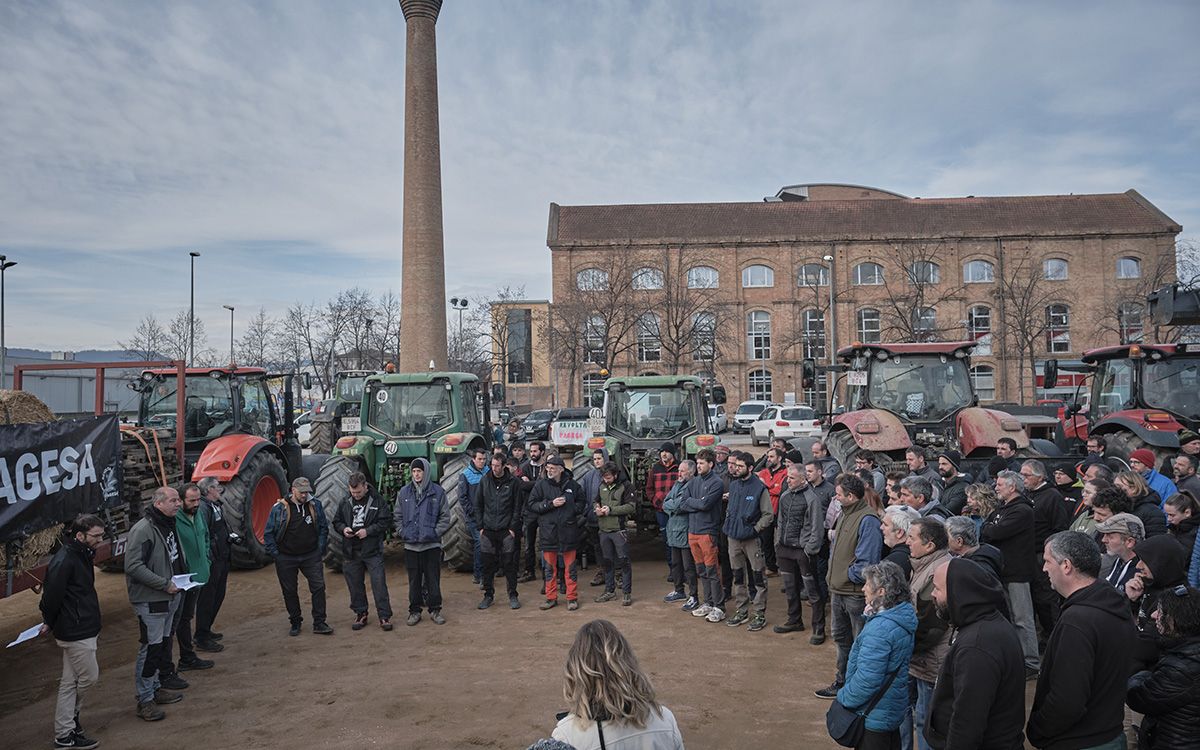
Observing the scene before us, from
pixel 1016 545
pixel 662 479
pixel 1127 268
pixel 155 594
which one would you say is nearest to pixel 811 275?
pixel 1127 268

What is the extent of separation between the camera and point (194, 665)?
22.0 ft

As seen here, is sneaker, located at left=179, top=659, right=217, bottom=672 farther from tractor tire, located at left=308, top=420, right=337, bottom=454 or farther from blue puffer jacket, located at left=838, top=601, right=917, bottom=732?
tractor tire, located at left=308, top=420, right=337, bottom=454

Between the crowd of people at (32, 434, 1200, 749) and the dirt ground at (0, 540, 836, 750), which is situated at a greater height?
the crowd of people at (32, 434, 1200, 749)

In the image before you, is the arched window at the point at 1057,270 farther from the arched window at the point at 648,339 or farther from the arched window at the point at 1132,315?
the arched window at the point at 648,339

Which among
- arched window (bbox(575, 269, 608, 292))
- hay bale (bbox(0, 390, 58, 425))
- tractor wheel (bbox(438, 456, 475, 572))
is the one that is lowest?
tractor wheel (bbox(438, 456, 475, 572))

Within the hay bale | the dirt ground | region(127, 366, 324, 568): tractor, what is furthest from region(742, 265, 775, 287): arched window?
the hay bale

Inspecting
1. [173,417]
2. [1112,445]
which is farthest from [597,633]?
[173,417]

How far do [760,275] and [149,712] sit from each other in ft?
129

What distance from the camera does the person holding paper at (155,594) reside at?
18.9ft

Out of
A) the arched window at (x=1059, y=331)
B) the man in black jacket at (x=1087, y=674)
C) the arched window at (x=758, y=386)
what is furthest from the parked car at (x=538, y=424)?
the arched window at (x=1059, y=331)

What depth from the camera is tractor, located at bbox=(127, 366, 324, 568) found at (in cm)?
943

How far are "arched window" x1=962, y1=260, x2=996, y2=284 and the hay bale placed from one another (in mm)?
42474

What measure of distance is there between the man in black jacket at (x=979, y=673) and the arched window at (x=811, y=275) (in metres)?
38.6

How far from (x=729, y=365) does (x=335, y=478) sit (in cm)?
3453
